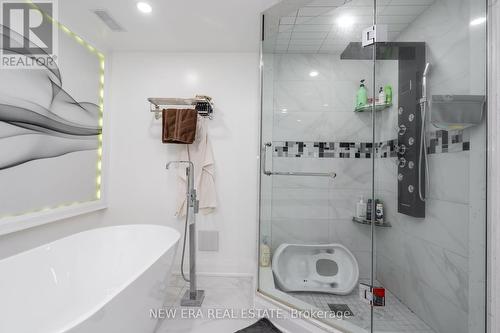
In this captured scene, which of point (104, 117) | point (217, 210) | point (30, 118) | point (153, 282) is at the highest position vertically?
point (104, 117)

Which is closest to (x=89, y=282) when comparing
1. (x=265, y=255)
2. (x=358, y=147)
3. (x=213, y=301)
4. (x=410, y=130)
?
(x=213, y=301)

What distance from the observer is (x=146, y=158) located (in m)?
2.38

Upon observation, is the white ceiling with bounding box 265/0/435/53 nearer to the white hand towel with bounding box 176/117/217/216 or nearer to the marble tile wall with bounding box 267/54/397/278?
the marble tile wall with bounding box 267/54/397/278

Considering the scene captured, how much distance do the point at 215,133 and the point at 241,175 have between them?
50cm

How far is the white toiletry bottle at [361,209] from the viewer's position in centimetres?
173

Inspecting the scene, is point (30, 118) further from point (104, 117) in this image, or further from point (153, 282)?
point (153, 282)

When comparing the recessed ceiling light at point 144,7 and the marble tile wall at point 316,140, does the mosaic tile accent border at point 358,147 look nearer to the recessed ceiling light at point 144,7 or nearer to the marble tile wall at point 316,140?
the marble tile wall at point 316,140

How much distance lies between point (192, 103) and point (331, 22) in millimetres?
1344

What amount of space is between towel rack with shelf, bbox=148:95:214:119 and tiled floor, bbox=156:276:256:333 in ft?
5.24

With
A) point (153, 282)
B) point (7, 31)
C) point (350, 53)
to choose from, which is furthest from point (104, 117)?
point (350, 53)

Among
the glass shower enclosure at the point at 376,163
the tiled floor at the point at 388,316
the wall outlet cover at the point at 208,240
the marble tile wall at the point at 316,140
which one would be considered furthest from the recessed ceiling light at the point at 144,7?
the tiled floor at the point at 388,316

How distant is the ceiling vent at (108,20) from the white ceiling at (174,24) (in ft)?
0.12

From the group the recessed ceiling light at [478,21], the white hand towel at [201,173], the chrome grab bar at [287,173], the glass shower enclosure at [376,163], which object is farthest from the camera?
the white hand towel at [201,173]

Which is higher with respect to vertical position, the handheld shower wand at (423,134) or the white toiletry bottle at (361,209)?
the handheld shower wand at (423,134)
